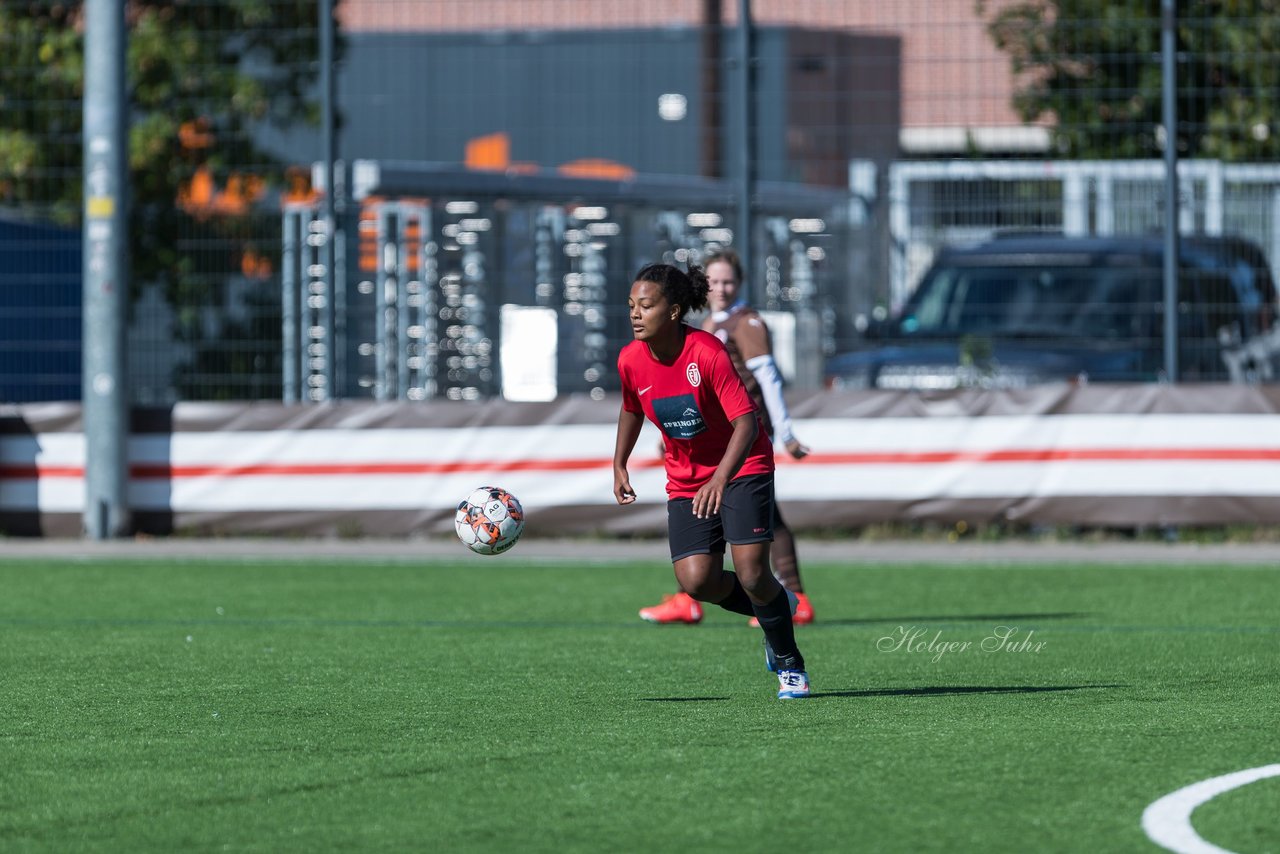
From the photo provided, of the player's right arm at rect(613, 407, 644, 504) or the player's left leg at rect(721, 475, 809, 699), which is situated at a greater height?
the player's right arm at rect(613, 407, 644, 504)

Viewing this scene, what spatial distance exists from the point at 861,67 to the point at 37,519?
24.0ft

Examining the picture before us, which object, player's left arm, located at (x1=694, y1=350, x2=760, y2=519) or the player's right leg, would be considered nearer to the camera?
player's left arm, located at (x1=694, y1=350, x2=760, y2=519)

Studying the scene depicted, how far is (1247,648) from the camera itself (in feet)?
33.8

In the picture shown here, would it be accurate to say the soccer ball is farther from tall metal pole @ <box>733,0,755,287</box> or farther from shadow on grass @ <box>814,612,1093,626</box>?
tall metal pole @ <box>733,0,755,287</box>

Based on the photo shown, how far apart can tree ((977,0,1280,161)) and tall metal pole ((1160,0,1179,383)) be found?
0.24ft

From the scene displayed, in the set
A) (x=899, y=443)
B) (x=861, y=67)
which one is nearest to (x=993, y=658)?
(x=899, y=443)

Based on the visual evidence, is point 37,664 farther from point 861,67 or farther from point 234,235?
point 861,67

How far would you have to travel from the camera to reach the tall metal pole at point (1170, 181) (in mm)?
16438

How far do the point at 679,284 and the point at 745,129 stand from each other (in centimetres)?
881

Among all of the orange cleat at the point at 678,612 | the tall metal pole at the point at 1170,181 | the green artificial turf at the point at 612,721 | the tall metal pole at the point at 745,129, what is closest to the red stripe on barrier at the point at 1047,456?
the tall metal pole at the point at 1170,181

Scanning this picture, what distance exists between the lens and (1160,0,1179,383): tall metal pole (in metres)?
16.4

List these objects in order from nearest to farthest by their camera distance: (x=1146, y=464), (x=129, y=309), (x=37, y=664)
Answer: (x=37, y=664), (x=1146, y=464), (x=129, y=309)

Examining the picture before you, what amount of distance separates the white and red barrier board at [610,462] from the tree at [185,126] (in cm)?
81

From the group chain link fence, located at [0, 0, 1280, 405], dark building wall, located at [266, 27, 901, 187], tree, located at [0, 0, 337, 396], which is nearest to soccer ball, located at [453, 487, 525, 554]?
chain link fence, located at [0, 0, 1280, 405]
